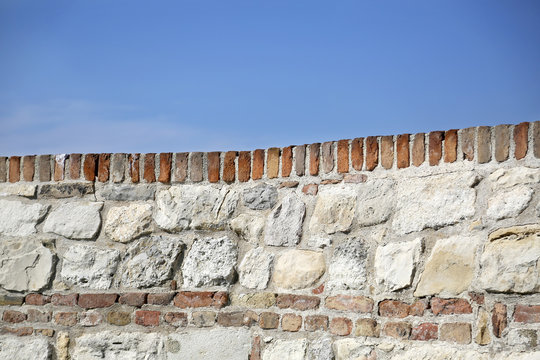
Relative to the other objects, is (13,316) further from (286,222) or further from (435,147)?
(435,147)

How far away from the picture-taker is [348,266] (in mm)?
3568

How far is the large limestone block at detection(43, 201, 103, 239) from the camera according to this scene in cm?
413

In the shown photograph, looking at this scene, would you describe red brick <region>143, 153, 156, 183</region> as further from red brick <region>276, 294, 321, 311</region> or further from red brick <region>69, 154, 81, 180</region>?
red brick <region>276, 294, 321, 311</region>

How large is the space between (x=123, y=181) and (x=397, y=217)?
5.10 ft

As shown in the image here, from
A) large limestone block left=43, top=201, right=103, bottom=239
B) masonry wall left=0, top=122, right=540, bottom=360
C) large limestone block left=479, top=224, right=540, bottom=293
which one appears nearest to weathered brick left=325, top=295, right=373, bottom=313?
masonry wall left=0, top=122, right=540, bottom=360

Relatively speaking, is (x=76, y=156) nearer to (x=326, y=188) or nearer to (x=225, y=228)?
(x=225, y=228)

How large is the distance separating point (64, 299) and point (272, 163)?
53.6 inches

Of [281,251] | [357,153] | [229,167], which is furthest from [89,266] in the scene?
[357,153]

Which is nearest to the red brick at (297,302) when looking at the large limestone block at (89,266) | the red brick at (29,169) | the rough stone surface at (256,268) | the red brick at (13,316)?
the rough stone surface at (256,268)

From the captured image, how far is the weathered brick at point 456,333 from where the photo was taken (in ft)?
10.6

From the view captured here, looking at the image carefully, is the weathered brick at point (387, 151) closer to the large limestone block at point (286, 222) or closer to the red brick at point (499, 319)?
the large limestone block at point (286, 222)

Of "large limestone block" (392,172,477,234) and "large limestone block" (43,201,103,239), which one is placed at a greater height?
"large limestone block" (392,172,477,234)

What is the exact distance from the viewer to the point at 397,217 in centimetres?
352

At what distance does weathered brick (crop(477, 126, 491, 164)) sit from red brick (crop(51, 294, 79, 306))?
7.33 ft
